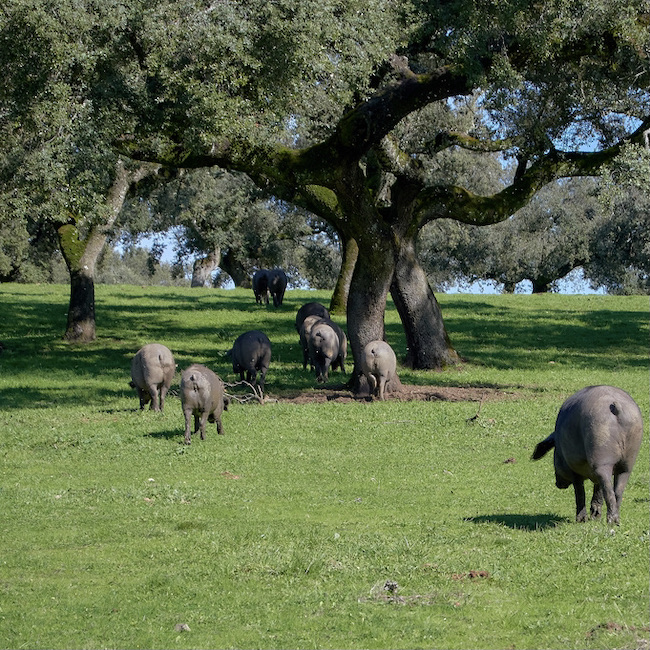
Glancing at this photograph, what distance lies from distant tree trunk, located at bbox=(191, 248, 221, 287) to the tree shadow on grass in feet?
166

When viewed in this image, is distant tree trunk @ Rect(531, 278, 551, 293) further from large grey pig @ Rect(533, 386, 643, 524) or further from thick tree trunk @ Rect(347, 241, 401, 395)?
large grey pig @ Rect(533, 386, 643, 524)

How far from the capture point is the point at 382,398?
73.8 feet

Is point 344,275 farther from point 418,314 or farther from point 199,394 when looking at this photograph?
point 199,394

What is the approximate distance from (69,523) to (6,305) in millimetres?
29172

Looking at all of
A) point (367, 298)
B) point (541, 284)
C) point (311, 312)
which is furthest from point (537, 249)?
point (367, 298)

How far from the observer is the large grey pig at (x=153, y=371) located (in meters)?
20.5

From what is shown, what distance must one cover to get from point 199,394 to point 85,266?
16784mm

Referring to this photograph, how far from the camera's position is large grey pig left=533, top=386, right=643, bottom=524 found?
1031cm

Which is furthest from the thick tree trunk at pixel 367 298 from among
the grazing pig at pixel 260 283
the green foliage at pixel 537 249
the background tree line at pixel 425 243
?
the green foliage at pixel 537 249

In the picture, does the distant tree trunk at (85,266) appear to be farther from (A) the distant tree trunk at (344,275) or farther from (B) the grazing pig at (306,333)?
(A) the distant tree trunk at (344,275)

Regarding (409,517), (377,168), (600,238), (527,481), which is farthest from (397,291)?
(600,238)

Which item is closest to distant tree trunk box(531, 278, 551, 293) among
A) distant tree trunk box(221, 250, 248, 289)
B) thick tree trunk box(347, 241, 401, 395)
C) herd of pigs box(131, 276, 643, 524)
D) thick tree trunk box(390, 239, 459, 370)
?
distant tree trunk box(221, 250, 248, 289)

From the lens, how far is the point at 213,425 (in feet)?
63.6

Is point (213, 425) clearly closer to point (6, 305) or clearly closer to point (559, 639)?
point (559, 639)
